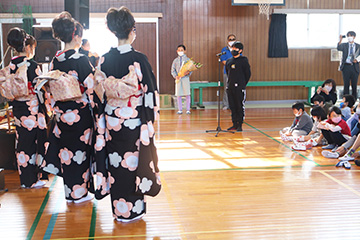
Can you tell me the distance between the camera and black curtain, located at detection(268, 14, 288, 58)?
1048 cm

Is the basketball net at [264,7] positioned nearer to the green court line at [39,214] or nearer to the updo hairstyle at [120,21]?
the green court line at [39,214]

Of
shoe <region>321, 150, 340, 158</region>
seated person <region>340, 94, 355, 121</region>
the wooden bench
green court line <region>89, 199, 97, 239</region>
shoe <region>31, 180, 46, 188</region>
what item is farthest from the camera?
the wooden bench

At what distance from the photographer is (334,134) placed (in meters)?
5.14

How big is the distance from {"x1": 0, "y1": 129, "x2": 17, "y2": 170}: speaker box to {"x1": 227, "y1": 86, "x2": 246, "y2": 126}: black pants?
361 cm

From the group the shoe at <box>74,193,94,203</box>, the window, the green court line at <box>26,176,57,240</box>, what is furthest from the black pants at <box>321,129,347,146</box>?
the window

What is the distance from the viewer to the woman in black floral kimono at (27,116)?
3.80 meters

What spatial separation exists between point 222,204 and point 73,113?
1.43 metres

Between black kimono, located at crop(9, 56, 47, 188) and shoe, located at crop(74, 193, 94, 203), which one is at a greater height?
black kimono, located at crop(9, 56, 47, 188)

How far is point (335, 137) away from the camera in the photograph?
5152mm

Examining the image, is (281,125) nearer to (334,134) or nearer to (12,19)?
(334,134)

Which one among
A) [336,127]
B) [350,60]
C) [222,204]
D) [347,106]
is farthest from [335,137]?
[350,60]

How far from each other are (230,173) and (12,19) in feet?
25.2

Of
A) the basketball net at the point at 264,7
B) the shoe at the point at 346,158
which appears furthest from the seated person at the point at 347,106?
the basketball net at the point at 264,7

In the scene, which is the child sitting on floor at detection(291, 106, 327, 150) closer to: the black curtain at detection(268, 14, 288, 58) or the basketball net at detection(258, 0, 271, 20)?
the basketball net at detection(258, 0, 271, 20)
